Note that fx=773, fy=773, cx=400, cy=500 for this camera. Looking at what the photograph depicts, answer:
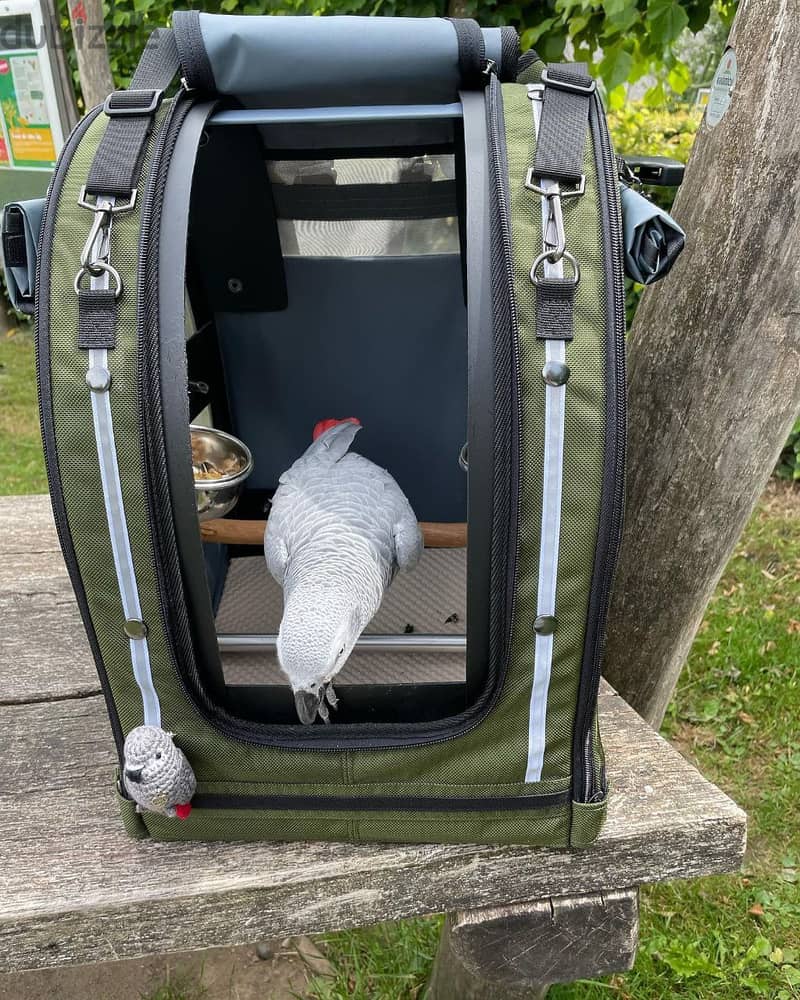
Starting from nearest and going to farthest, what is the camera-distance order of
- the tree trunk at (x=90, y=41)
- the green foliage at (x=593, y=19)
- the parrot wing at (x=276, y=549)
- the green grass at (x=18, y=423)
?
1. the parrot wing at (x=276, y=549)
2. the green foliage at (x=593, y=19)
3. the tree trunk at (x=90, y=41)
4. the green grass at (x=18, y=423)

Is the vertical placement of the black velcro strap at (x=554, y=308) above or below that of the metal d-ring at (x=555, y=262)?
below

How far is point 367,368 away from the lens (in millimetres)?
1721

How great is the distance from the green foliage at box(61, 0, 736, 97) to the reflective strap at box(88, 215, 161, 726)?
1.43 meters

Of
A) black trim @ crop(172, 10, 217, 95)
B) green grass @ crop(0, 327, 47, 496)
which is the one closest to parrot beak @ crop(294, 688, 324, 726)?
black trim @ crop(172, 10, 217, 95)

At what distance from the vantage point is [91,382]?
0.84 m

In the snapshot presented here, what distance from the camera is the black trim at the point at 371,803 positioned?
0.98m

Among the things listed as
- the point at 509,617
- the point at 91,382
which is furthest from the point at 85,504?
the point at 509,617

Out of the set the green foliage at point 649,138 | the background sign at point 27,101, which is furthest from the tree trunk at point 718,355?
the background sign at point 27,101

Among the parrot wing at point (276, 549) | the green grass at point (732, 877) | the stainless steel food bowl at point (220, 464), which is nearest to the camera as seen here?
the parrot wing at point (276, 549)

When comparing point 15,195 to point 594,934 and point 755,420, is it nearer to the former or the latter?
point 755,420

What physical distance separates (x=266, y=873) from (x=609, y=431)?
70cm

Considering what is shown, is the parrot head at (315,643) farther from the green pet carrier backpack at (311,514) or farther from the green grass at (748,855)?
the green grass at (748,855)

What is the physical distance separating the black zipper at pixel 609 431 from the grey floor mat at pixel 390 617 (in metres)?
0.40

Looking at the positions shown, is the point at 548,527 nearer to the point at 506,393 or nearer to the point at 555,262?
the point at 506,393
